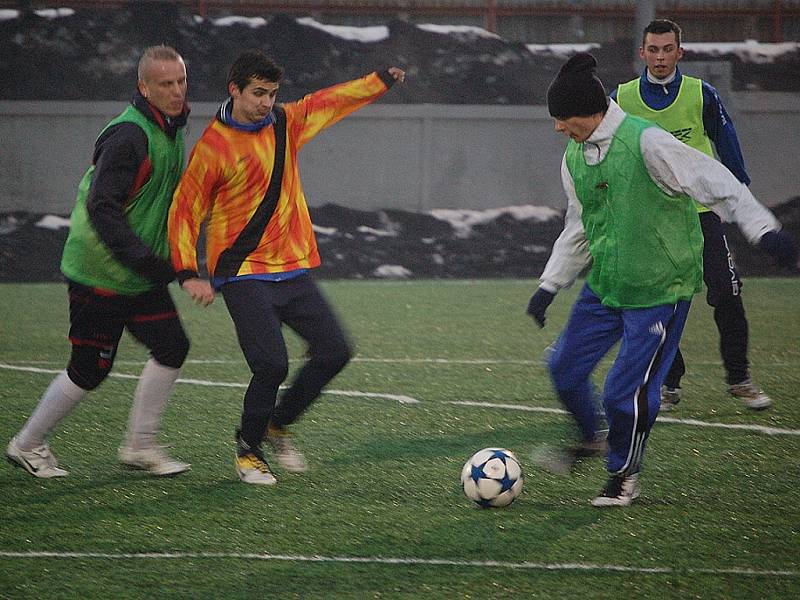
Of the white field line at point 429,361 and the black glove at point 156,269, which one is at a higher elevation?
the black glove at point 156,269

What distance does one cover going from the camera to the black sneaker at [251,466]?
17.4 feet

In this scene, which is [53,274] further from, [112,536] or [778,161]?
[112,536]

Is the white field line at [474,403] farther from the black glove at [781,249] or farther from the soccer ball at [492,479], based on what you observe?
the black glove at [781,249]

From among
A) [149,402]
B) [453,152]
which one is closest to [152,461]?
[149,402]

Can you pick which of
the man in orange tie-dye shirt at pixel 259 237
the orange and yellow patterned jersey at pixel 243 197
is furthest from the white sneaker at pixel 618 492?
the orange and yellow patterned jersey at pixel 243 197

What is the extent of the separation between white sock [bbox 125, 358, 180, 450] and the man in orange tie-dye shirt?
0.39 meters

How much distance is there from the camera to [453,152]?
697 inches

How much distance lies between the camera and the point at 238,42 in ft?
61.3

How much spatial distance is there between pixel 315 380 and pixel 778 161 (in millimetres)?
13560

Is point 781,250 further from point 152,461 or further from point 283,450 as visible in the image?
point 152,461

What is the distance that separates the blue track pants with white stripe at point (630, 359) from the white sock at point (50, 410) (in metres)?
2.12

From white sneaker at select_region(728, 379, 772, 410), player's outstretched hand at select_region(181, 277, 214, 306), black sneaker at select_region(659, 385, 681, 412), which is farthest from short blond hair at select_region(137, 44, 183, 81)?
white sneaker at select_region(728, 379, 772, 410)

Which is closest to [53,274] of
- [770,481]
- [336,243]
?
[336,243]

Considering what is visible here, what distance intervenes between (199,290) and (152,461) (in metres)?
0.92
